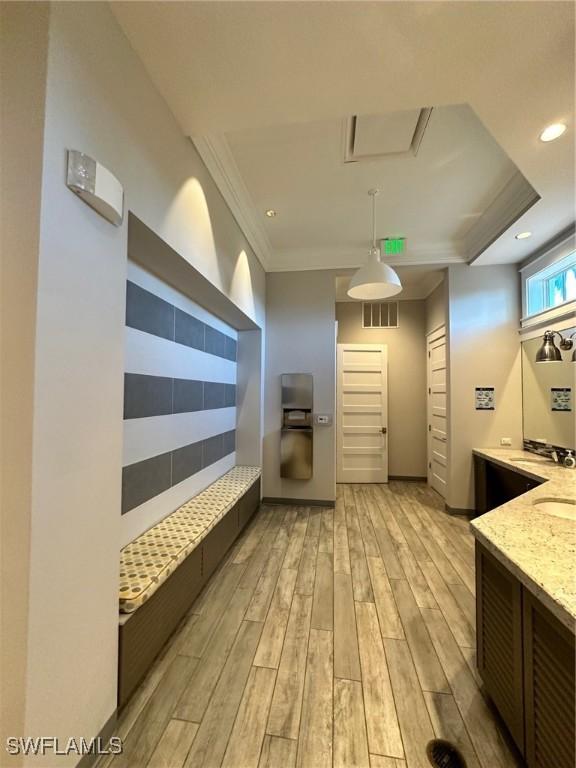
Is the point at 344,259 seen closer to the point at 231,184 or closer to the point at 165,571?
the point at 231,184

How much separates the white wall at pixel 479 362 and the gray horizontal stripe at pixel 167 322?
120 inches

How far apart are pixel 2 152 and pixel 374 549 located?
361 centimetres

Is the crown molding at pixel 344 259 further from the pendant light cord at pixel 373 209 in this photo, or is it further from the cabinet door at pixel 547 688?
the cabinet door at pixel 547 688

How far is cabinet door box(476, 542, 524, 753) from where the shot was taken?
1213mm

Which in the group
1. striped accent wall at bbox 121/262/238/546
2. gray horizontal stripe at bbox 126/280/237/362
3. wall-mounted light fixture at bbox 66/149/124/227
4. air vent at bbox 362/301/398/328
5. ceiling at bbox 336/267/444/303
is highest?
ceiling at bbox 336/267/444/303

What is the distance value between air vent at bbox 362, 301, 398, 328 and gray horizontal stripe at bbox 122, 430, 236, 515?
3.66m

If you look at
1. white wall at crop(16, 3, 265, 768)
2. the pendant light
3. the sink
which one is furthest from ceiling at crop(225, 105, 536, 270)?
the sink

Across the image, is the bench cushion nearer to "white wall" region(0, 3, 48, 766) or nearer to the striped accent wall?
the striped accent wall

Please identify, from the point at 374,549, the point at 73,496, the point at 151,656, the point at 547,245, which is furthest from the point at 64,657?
the point at 547,245

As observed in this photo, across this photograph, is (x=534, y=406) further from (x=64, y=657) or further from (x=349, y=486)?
(x=64, y=657)

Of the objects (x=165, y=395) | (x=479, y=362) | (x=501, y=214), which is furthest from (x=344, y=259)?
(x=165, y=395)

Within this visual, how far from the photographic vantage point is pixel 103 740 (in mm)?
1287

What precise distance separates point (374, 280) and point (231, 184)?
4.95 ft

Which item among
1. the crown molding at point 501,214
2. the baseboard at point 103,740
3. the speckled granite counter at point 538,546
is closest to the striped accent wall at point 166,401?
the baseboard at point 103,740
